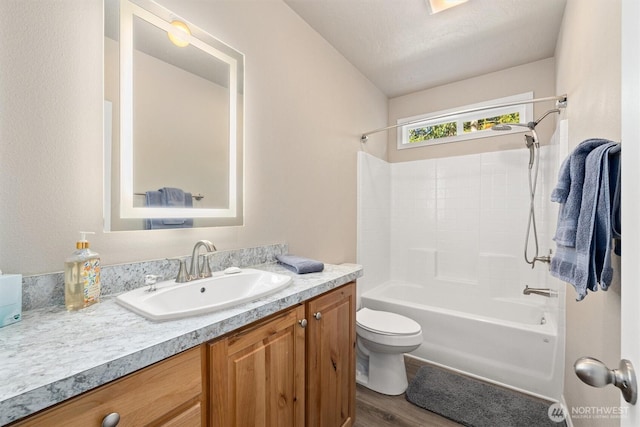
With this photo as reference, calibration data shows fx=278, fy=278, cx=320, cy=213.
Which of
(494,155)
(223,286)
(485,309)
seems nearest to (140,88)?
(223,286)

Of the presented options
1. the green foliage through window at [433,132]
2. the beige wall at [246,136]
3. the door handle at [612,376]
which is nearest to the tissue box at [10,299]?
the beige wall at [246,136]

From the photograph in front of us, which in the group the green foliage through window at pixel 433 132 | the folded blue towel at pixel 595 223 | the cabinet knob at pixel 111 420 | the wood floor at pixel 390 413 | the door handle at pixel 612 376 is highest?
the green foliage through window at pixel 433 132

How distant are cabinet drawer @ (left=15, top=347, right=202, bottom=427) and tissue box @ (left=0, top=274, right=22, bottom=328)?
417 mm

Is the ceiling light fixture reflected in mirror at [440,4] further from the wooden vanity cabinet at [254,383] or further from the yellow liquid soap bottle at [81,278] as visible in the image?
the yellow liquid soap bottle at [81,278]

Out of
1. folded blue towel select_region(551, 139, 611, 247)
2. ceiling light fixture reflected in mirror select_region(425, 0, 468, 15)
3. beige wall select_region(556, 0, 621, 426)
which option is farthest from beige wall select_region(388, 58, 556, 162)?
folded blue towel select_region(551, 139, 611, 247)

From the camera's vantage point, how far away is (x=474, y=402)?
71.2 inches

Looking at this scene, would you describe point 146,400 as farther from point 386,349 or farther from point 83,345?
point 386,349

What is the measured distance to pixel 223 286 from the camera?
1256 millimetres

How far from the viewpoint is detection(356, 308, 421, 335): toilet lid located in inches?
73.8

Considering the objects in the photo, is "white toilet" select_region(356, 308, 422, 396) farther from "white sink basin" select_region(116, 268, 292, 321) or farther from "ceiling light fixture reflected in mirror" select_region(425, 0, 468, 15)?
"ceiling light fixture reflected in mirror" select_region(425, 0, 468, 15)

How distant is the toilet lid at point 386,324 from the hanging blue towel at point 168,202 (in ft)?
4.54

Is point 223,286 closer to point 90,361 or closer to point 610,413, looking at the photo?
point 90,361

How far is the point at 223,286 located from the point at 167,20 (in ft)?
3.99

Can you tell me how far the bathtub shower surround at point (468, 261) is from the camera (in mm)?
1972
